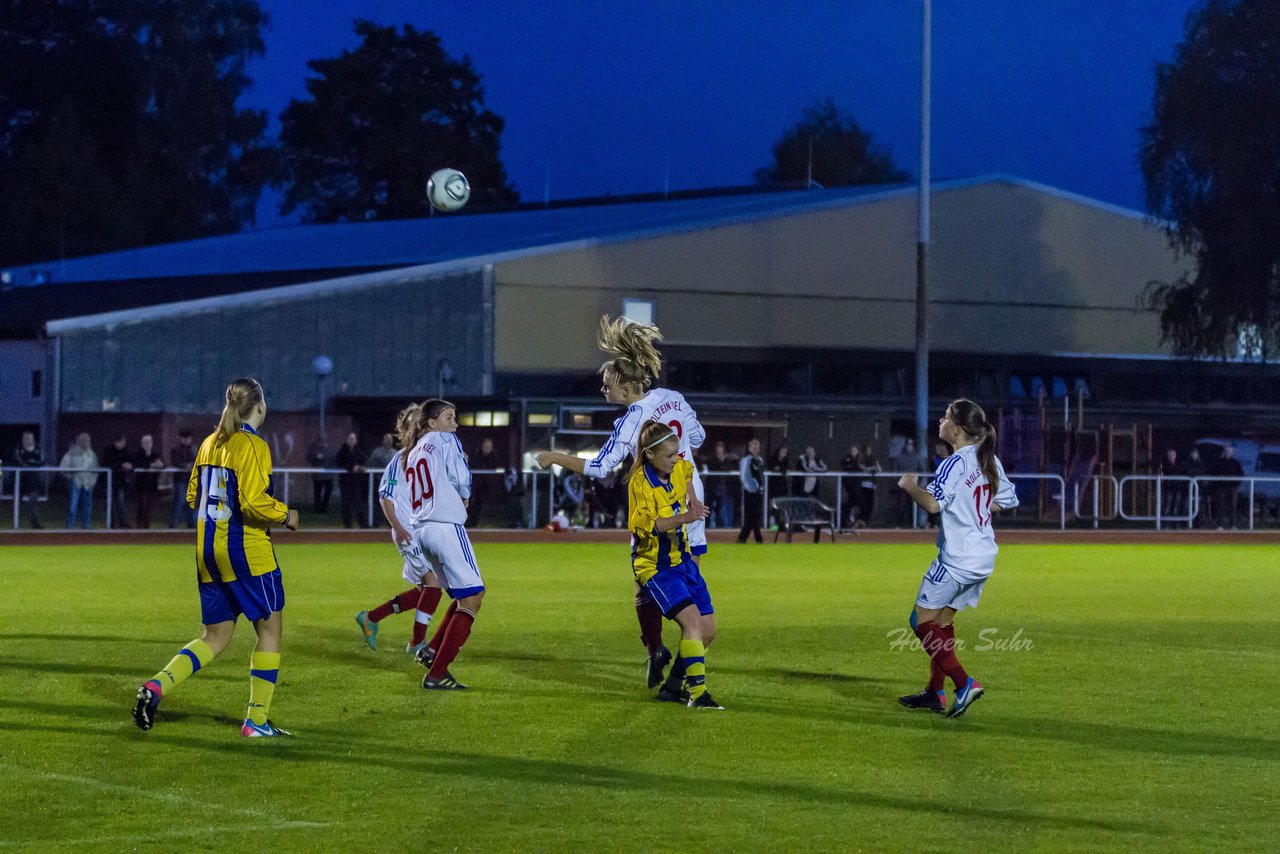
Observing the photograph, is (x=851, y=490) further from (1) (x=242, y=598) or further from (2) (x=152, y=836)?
(2) (x=152, y=836)

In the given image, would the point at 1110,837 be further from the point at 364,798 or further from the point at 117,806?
the point at 117,806

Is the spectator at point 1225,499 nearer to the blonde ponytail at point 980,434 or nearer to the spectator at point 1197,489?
the spectator at point 1197,489

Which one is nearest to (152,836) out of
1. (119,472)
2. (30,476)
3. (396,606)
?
(396,606)

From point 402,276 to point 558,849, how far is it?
104 ft

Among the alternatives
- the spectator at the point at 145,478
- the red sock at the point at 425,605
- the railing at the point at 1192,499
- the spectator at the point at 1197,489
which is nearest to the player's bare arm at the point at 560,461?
the red sock at the point at 425,605

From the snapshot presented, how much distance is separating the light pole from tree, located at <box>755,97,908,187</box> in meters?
67.2

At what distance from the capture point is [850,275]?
41844 mm

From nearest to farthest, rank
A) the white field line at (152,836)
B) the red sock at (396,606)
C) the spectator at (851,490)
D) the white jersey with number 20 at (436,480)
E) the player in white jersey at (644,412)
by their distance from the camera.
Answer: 1. the white field line at (152,836)
2. the player in white jersey at (644,412)
3. the white jersey with number 20 at (436,480)
4. the red sock at (396,606)
5. the spectator at (851,490)

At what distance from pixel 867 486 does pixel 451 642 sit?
75.6 feet

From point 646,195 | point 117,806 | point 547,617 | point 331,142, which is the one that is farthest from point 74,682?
point 331,142

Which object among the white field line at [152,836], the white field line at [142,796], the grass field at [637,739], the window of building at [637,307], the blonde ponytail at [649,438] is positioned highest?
the window of building at [637,307]

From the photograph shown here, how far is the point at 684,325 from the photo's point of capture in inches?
1581

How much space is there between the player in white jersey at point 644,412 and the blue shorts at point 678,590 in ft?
0.62

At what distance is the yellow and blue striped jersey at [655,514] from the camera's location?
10328mm
